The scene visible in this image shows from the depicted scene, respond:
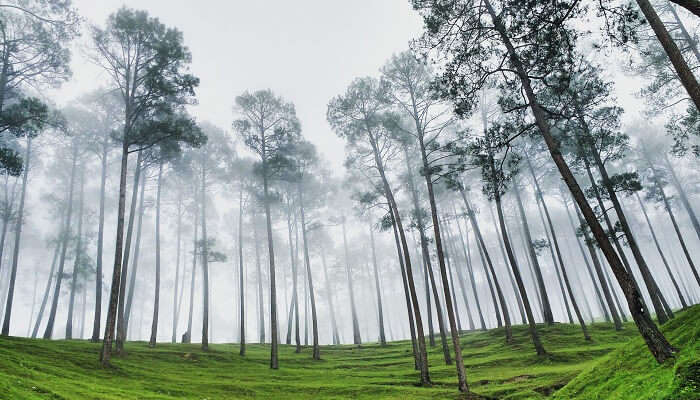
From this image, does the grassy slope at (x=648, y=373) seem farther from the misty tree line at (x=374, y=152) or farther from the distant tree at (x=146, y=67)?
the distant tree at (x=146, y=67)

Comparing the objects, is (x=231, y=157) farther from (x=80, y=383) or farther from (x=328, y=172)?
(x=80, y=383)

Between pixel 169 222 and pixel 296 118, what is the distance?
1937 cm

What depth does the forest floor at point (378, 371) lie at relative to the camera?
654 cm

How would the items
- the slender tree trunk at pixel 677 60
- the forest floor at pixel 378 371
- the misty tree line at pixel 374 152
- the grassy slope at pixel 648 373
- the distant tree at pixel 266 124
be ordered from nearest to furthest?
the grassy slope at pixel 648 373, the forest floor at pixel 378 371, the slender tree trunk at pixel 677 60, the misty tree line at pixel 374 152, the distant tree at pixel 266 124

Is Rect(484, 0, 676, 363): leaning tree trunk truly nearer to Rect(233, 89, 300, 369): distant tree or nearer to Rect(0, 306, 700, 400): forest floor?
Rect(0, 306, 700, 400): forest floor

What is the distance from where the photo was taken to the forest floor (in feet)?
21.4

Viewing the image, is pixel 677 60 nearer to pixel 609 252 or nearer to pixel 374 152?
pixel 609 252

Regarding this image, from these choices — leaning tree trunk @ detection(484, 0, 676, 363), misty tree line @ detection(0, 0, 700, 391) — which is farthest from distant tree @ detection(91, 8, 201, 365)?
leaning tree trunk @ detection(484, 0, 676, 363)

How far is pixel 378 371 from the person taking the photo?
786 inches

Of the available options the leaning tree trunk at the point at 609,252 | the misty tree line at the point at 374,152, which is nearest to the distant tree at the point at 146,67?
the misty tree line at the point at 374,152

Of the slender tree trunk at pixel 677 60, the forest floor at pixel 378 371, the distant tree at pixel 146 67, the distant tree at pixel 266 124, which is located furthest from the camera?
the distant tree at pixel 266 124

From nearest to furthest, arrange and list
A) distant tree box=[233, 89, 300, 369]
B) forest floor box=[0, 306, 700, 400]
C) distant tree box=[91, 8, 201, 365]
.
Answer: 1. forest floor box=[0, 306, 700, 400]
2. distant tree box=[91, 8, 201, 365]
3. distant tree box=[233, 89, 300, 369]

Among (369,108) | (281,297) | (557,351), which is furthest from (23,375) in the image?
(281,297)

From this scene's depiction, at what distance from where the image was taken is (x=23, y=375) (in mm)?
9664
